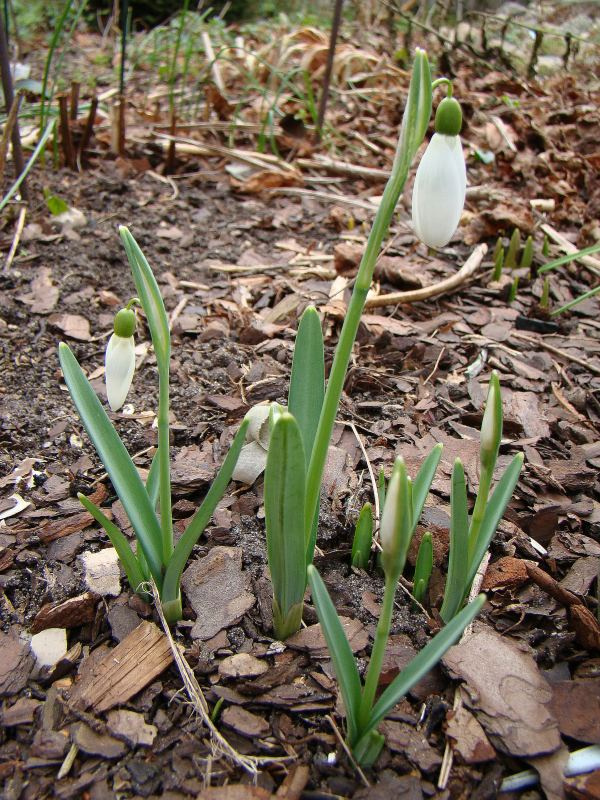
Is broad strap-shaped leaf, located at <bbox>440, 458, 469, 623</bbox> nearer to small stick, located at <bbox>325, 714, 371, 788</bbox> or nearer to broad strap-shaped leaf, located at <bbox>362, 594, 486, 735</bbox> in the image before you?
broad strap-shaped leaf, located at <bbox>362, 594, 486, 735</bbox>

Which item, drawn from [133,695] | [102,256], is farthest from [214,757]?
[102,256]

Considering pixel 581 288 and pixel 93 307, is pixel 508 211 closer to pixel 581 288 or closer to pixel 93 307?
pixel 581 288

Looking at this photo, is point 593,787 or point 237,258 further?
point 237,258

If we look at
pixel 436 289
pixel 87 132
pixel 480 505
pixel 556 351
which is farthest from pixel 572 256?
pixel 87 132

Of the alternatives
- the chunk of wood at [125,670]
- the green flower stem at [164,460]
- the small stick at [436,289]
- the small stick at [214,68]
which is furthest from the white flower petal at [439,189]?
the small stick at [214,68]

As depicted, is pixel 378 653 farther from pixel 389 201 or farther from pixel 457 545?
pixel 389 201

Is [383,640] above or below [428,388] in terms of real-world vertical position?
above
